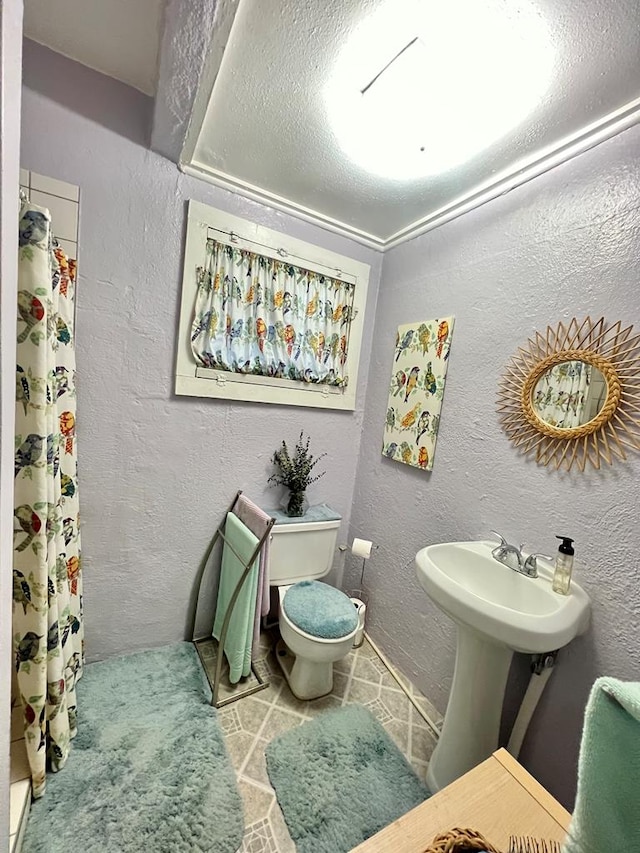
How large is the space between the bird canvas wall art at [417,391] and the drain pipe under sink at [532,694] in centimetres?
78

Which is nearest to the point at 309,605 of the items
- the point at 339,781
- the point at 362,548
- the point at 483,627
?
the point at 362,548

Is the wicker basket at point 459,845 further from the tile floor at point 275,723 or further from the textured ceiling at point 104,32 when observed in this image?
the textured ceiling at point 104,32

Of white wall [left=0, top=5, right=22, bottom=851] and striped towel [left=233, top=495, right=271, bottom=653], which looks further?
striped towel [left=233, top=495, right=271, bottom=653]

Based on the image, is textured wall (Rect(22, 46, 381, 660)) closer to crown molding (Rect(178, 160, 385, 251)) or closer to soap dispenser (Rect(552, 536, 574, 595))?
crown molding (Rect(178, 160, 385, 251))

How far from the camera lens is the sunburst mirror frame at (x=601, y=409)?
3.25 ft

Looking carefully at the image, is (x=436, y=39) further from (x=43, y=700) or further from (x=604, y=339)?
(x=43, y=700)

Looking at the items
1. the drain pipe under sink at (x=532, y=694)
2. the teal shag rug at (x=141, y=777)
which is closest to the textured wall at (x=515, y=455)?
the drain pipe under sink at (x=532, y=694)

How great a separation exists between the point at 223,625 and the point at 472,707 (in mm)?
1001

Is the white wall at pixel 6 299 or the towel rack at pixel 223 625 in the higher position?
the white wall at pixel 6 299

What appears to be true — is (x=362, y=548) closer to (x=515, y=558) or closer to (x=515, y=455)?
(x=515, y=558)

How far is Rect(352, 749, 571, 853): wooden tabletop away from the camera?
63 cm

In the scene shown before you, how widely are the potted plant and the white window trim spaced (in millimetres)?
254

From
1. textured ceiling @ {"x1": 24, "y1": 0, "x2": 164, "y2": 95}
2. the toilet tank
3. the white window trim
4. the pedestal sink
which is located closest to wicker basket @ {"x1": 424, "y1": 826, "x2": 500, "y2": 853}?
the pedestal sink

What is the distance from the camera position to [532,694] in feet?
3.64
